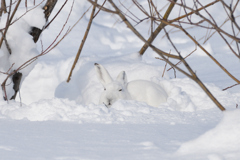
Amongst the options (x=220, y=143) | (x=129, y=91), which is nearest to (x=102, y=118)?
(x=220, y=143)

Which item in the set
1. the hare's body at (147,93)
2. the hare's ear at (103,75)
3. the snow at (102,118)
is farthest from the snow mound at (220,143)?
the hare's ear at (103,75)

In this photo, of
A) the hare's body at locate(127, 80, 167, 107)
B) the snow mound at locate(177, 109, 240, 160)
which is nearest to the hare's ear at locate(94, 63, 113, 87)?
the hare's body at locate(127, 80, 167, 107)

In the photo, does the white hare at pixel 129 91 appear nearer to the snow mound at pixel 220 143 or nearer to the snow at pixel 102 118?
the snow at pixel 102 118

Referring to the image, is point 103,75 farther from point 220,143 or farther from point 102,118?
point 220,143

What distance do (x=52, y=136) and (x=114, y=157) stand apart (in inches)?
21.6

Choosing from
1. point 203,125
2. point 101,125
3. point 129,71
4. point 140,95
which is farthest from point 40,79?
point 203,125

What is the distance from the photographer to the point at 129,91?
3.84 m

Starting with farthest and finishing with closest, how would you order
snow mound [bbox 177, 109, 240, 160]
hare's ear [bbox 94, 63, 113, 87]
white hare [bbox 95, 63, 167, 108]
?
hare's ear [bbox 94, 63, 113, 87]
white hare [bbox 95, 63, 167, 108]
snow mound [bbox 177, 109, 240, 160]

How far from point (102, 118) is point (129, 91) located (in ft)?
3.85

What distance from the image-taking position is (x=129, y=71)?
4.63 m

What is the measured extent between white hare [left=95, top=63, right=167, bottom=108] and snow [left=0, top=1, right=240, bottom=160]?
0.14 meters

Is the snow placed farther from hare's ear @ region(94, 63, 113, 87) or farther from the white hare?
hare's ear @ region(94, 63, 113, 87)

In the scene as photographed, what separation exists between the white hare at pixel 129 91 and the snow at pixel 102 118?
0.14 meters

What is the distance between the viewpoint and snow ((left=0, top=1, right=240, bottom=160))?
180cm
